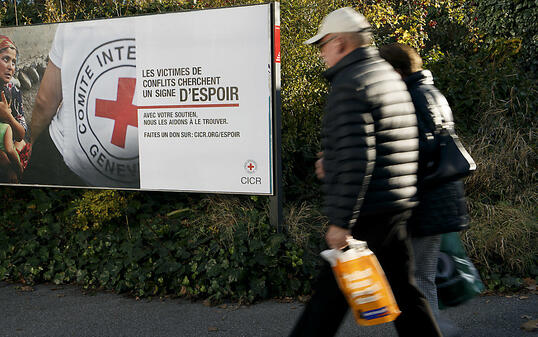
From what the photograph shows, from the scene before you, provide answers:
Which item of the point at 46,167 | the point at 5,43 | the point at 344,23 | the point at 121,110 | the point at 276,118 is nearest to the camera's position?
the point at 344,23

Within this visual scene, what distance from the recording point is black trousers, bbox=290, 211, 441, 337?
265 centimetres

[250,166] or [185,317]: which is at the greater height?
[250,166]

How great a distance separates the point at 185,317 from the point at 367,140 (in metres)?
2.81

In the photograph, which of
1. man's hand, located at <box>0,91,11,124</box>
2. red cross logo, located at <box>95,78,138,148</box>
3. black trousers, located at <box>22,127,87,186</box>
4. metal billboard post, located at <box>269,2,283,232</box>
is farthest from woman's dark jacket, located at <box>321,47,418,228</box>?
man's hand, located at <box>0,91,11,124</box>

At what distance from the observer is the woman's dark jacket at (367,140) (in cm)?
244

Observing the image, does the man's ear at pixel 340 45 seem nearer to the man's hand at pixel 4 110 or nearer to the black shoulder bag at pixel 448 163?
the black shoulder bag at pixel 448 163

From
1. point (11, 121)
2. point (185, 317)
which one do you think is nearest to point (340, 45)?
point (185, 317)

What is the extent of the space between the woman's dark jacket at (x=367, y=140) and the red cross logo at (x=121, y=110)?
11.2 feet

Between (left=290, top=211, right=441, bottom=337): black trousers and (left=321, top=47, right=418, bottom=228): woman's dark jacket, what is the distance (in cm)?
11

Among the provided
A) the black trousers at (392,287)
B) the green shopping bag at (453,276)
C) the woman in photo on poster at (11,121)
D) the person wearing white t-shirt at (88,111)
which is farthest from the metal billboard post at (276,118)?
the woman in photo on poster at (11,121)

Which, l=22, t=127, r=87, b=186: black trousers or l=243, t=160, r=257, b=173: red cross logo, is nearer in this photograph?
l=243, t=160, r=257, b=173: red cross logo

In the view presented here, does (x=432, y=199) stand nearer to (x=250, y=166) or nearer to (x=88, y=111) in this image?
(x=250, y=166)

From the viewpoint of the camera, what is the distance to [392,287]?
9.17ft

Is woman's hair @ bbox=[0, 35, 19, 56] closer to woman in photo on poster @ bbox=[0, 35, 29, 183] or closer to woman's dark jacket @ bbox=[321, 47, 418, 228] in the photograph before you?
woman in photo on poster @ bbox=[0, 35, 29, 183]
